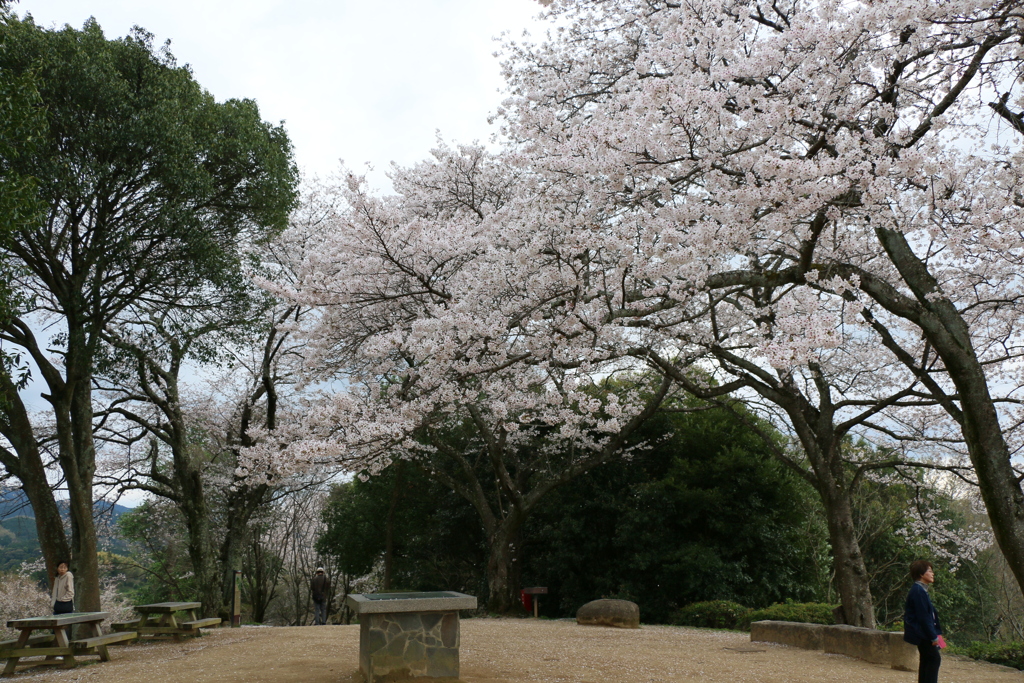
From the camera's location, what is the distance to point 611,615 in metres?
10.3

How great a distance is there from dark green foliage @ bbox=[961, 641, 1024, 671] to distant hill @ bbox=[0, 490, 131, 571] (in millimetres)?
12483

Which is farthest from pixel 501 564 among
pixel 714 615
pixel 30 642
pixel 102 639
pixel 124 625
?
pixel 30 642

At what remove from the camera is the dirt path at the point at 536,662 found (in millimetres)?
5727

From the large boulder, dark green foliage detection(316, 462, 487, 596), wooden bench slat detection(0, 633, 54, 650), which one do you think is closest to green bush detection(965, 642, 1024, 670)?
the large boulder

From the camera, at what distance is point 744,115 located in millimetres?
5930

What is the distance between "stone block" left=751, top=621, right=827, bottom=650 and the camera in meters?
7.60

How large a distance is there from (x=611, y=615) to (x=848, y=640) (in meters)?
3.89

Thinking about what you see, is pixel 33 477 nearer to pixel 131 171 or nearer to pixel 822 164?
pixel 131 171

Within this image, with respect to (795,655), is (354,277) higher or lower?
higher

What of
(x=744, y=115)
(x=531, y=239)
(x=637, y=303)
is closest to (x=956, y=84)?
(x=744, y=115)

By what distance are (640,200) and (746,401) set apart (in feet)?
21.0

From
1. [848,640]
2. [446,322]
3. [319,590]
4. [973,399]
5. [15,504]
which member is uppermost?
[446,322]

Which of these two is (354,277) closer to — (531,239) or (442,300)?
(442,300)

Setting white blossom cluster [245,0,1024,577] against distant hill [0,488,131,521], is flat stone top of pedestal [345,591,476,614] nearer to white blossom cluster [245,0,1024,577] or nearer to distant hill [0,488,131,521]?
white blossom cluster [245,0,1024,577]
